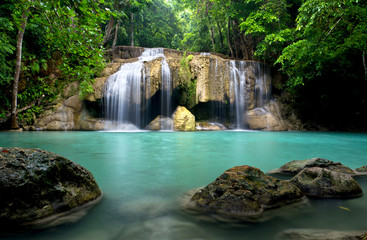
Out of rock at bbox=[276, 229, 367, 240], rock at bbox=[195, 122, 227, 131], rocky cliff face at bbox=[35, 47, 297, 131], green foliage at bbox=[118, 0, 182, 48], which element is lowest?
rock at bbox=[276, 229, 367, 240]

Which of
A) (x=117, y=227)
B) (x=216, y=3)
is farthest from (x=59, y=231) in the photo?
(x=216, y=3)

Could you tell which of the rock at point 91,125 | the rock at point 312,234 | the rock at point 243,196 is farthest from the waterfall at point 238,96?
the rock at point 312,234

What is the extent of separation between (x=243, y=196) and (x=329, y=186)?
1214mm

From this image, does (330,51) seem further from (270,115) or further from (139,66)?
(139,66)

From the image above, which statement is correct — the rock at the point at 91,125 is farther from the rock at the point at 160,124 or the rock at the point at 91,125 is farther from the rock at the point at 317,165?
the rock at the point at 317,165

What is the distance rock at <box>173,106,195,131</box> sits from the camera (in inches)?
551

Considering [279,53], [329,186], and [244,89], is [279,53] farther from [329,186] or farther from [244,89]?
[329,186]

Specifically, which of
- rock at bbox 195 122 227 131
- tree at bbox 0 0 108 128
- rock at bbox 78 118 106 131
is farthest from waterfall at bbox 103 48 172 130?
tree at bbox 0 0 108 128

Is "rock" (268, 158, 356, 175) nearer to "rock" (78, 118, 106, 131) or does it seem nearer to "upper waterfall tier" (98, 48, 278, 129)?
"upper waterfall tier" (98, 48, 278, 129)

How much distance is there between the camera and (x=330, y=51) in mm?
11453

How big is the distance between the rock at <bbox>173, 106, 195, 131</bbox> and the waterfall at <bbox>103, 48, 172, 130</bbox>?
1.15 m

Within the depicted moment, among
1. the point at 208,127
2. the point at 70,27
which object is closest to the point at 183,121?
the point at 208,127

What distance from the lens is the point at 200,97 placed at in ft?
48.5

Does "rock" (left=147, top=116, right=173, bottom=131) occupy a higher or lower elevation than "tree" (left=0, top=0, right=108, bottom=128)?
lower
